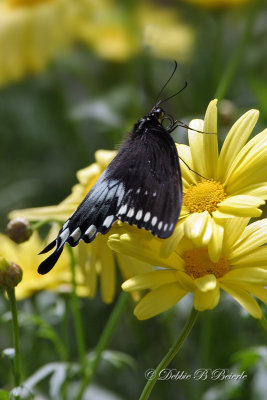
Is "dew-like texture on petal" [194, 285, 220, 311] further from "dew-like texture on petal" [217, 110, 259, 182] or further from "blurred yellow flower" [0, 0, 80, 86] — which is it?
"blurred yellow flower" [0, 0, 80, 86]

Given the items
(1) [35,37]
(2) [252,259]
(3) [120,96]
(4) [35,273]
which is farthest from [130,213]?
(1) [35,37]

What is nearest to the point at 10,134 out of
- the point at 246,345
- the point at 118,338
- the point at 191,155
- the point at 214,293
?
the point at 118,338

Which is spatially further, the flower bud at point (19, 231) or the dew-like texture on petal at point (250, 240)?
Answer: the flower bud at point (19, 231)

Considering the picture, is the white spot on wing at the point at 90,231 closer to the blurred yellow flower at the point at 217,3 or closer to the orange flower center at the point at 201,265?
the orange flower center at the point at 201,265

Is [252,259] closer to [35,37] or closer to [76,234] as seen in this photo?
[76,234]

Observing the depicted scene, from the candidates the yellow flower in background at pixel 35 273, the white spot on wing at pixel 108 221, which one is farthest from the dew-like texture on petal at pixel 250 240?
the yellow flower in background at pixel 35 273

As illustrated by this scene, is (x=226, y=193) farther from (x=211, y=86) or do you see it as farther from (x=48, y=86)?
(x=48, y=86)
